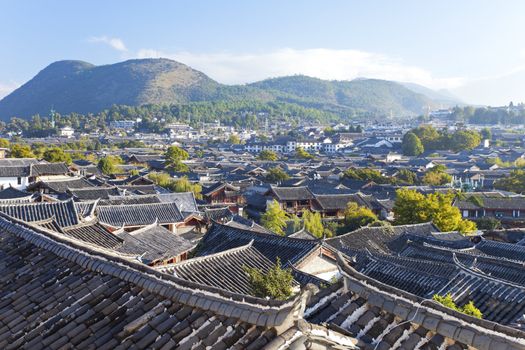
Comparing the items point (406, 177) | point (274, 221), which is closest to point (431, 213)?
point (274, 221)

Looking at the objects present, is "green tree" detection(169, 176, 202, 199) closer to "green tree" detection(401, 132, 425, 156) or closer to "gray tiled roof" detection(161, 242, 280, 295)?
"gray tiled roof" detection(161, 242, 280, 295)

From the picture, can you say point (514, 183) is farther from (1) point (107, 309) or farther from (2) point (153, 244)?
(1) point (107, 309)

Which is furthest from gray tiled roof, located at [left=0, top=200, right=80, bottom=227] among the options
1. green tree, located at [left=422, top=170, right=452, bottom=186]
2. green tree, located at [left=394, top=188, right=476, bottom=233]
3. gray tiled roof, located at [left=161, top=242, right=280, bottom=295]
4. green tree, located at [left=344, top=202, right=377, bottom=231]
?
green tree, located at [left=422, top=170, right=452, bottom=186]

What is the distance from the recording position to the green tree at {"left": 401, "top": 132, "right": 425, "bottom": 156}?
83.9 meters

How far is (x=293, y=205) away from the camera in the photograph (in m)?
41.2

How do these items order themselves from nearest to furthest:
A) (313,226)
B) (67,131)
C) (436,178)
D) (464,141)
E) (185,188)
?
(313,226) < (185,188) < (436,178) < (464,141) < (67,131)

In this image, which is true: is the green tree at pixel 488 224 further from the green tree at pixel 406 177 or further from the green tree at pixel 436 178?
the green tree at pixel 406 177

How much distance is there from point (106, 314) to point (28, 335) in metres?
0.78

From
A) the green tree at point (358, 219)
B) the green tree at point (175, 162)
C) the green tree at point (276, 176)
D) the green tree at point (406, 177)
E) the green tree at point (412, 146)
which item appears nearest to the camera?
the green tree at point (358, 219)

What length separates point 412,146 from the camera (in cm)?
8412

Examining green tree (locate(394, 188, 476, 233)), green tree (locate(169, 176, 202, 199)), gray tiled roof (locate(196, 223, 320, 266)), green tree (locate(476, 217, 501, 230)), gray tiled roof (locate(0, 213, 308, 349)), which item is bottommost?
green tree (locate(476, 217, 501, 230))

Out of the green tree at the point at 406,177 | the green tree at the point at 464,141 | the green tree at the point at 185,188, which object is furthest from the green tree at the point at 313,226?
the green tree at the point at 464,141

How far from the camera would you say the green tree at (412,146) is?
83.9m

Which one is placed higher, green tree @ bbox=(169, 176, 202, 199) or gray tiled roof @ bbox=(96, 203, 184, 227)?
gray tiled roof @ bbox=(96, 203, 184, 227)
